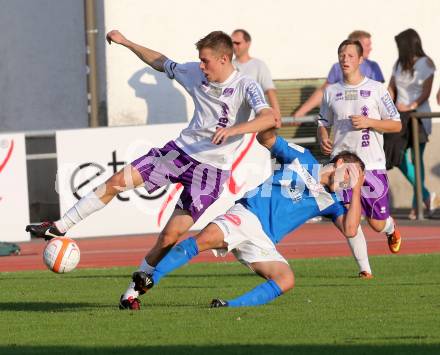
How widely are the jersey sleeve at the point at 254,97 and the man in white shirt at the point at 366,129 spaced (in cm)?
254

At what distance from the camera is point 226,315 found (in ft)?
31.9

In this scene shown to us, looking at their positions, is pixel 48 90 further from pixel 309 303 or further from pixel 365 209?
pixel 309 303

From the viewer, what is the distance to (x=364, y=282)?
12.2 metres

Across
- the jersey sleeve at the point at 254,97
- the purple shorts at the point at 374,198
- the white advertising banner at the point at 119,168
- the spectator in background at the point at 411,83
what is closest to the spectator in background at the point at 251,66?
the white advertising banner at the point at 119,168

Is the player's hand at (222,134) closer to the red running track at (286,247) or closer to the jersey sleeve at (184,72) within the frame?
the jersey sleeve at (184,72)

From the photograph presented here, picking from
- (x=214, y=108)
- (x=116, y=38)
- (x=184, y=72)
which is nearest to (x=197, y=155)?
(x=214, y=108)

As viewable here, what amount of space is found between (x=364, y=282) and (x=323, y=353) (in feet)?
14.5

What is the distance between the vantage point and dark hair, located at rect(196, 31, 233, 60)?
1057 centimetres

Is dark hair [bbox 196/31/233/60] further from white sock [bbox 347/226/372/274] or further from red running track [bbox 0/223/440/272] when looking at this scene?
red running track [bbox 0/223/440/272]

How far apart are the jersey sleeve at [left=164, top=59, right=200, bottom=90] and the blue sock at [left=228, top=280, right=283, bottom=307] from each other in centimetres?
186

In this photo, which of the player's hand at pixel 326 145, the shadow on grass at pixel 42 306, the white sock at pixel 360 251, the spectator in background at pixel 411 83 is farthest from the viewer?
the spectator in background at pixel 411 83

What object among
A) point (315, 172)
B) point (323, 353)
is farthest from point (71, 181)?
point (323, 353)

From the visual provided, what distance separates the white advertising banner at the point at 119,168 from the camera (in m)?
17.8

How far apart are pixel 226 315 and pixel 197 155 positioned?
1.72 m
